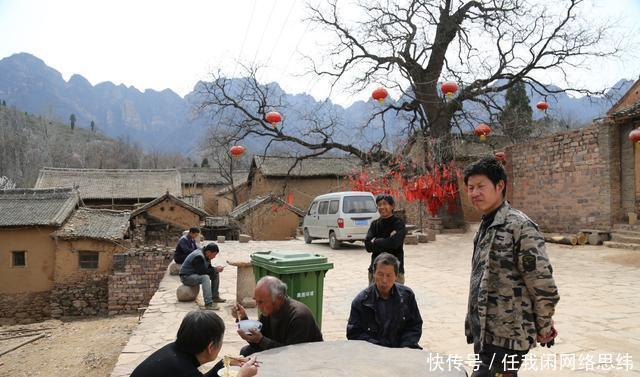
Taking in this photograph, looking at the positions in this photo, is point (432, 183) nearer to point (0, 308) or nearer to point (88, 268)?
point (88, 268)

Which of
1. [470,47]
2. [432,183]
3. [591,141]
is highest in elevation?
[470,47]

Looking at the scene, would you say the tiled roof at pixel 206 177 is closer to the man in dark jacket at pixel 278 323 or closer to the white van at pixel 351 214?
the white van at pixel 351 214

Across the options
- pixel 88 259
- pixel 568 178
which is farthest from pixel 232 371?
pixel 88 259

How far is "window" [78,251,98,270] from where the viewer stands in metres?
19.2

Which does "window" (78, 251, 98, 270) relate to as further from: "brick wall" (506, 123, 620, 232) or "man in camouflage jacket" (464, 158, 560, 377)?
"man in camouflage jacket" (464, 158, 560, 377)

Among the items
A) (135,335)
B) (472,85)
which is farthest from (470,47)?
(135,335)

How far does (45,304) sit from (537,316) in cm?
2121

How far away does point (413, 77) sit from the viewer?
19.4 m

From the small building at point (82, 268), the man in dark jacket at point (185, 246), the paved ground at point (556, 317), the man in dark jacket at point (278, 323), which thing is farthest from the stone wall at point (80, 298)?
the man in dark jacket at point (278, 323)

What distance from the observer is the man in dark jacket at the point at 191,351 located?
90.4 inches

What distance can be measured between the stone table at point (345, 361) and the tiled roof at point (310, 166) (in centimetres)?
2784

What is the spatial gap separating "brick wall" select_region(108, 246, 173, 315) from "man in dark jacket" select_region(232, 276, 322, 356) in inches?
547

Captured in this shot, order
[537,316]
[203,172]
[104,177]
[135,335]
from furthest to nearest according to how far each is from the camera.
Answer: [203,172] < [104,177] < [135,335] < [537,316]

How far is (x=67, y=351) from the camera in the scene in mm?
10305
